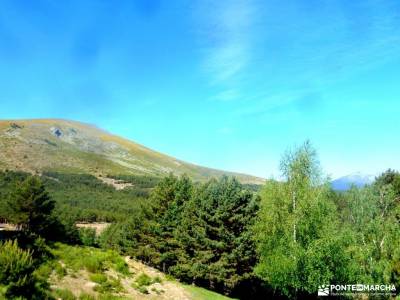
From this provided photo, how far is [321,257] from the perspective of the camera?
31719 mm

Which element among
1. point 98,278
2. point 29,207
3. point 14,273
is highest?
point 29,207

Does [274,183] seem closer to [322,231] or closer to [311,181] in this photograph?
[311,181]

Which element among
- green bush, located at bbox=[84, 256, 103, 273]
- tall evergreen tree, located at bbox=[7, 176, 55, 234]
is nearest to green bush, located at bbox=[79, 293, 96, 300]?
green bush, located at bbox=[84, 256, 103, 273]

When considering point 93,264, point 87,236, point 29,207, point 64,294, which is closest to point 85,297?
point 64,294

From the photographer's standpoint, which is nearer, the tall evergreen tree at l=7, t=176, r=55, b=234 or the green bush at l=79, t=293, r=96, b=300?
the green bush at l=79, t=293, r=96, b=300

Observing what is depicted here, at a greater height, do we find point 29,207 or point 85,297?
point 29,207

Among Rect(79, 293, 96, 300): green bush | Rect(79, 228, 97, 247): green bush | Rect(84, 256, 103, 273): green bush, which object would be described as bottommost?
Rect(79, 228, 97, 247): green bush

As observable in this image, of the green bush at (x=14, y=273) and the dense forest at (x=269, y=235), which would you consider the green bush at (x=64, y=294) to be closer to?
the green bush at (x=14, y=273)

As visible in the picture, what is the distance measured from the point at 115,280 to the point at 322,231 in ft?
61.8

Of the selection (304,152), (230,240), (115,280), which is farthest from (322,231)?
(115,280)

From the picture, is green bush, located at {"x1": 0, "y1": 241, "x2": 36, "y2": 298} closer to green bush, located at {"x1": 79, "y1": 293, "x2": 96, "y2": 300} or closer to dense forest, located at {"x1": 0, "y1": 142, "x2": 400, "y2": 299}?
green bush, located at {"x1": 79, "y1": 293, "x2": 96, "y2": 300}

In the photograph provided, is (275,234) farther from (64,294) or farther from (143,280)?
(64,294)

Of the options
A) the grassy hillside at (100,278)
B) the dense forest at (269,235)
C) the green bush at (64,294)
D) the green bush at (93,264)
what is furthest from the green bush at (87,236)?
the green bush at (64,294)

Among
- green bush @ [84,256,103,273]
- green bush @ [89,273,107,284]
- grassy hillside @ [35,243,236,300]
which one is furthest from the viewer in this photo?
green bush @ [84,256,103,273]
